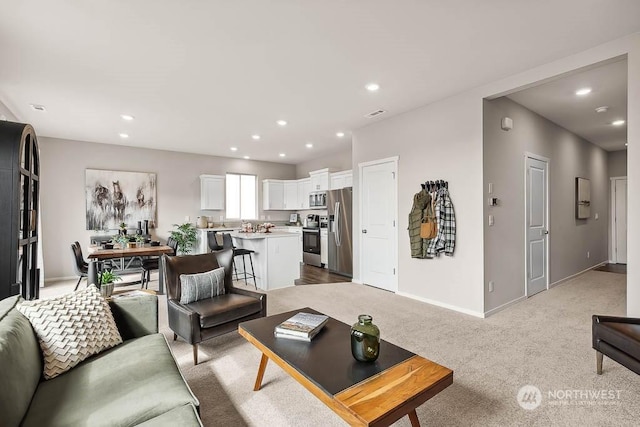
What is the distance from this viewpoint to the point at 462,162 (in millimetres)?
3729

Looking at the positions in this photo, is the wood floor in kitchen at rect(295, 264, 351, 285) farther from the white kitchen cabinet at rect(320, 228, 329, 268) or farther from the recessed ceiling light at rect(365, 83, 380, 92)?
the recessed ceiling light at rect(365, 83, 380, 92)

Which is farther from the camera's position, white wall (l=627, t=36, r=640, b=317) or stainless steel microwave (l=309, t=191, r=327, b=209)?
stainless steel microwave (l=309, t=191, r=327, b=209)

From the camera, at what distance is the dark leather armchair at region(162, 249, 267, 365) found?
2488 millimetres

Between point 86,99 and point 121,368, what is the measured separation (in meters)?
3.69

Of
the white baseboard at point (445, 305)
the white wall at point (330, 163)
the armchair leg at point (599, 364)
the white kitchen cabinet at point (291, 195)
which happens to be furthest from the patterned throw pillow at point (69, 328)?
the white kitchen cabinet at point (291, 195)

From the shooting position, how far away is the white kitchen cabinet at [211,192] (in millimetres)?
7184

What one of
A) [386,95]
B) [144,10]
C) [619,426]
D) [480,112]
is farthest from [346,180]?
[619,426]

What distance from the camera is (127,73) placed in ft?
10.4

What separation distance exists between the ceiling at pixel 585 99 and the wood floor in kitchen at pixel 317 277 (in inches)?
152

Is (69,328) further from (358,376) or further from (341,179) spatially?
(341,179)

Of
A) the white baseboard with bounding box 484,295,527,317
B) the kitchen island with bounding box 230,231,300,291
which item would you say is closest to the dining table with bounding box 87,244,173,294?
the kitchen island with bounding box 230,231,300,291

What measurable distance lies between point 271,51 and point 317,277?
163 inches

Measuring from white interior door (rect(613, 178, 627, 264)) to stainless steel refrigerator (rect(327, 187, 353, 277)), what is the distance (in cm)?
614

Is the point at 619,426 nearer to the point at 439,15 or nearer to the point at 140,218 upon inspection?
the point at 439,15
